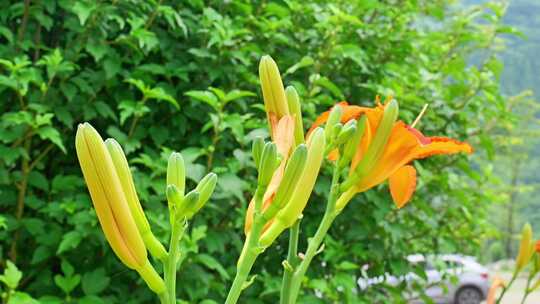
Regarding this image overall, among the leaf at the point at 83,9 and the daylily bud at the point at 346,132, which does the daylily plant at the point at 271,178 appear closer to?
the daylily bud at the point at 346,132

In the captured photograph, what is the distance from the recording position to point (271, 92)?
0.65 metres

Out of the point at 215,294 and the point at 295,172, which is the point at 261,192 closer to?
the point at 295,172

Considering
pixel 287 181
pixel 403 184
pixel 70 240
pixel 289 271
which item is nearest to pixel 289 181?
pixel 287 181

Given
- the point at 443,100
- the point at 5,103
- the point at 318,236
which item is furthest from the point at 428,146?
the point at 443,100

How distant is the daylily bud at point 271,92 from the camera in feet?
2.13

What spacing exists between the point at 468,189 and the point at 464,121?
1.34 ft

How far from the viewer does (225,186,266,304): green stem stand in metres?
0.49

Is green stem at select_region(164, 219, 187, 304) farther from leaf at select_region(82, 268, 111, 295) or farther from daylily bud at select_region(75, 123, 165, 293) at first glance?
leaf at select_region(82, 268, 111, 295)

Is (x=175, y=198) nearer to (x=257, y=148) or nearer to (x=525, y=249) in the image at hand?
(x=257, y=148)

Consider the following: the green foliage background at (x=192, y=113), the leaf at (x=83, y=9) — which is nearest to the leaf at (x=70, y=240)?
the green foliage background at (x=192, y=113)

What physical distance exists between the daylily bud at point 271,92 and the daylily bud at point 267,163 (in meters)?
0.13

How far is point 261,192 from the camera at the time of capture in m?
0.53

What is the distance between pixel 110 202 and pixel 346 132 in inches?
8.8

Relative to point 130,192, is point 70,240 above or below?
below
